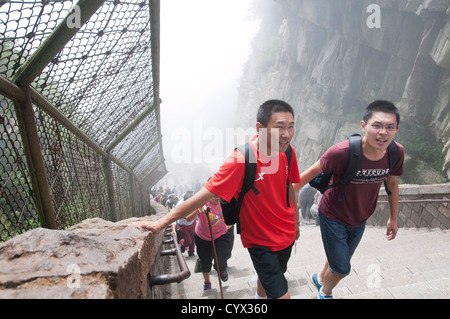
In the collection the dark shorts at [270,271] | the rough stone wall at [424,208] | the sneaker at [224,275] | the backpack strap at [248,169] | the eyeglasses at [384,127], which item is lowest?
the sneaker at [224,275]

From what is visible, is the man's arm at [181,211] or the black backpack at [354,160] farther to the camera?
the black backpack at [354,160]

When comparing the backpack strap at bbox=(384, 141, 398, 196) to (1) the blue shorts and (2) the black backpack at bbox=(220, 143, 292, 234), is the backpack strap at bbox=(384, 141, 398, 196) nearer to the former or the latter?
(1) the blue shorts

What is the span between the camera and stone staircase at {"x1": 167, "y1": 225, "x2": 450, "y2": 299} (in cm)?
263

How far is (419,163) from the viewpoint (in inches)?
562

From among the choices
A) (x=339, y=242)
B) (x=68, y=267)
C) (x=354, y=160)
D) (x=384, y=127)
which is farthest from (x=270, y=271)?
(x=384, y=127)

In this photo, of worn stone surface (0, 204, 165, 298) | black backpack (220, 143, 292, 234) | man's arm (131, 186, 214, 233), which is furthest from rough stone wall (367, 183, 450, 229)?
worn stone surface (0, 204, 165, 298)

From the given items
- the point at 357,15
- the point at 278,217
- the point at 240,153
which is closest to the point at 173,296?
the point at 278,217

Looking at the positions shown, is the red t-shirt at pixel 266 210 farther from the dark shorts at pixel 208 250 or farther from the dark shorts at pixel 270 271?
the dark shorts at pixel 208 250

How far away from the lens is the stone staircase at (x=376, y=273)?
2.63 m

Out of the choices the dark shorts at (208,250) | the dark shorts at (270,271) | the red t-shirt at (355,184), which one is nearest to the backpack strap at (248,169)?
the dark shorts at (270,271)

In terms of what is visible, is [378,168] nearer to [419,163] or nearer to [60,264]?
[60,264]

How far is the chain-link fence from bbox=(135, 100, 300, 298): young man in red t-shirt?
1.32 m

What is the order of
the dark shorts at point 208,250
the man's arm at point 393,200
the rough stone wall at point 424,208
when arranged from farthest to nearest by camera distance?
the rough stone wall at point 424,208
the dark shorts at point 208,250
the man's arm at point 393,200

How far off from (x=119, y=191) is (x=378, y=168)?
→ 485 cm
